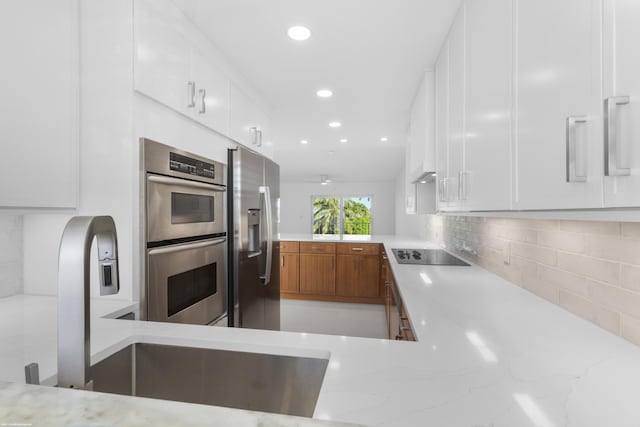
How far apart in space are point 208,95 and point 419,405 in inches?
74.9

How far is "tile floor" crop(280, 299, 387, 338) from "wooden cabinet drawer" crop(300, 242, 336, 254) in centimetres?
75

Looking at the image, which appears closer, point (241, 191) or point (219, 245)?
point (219, 245)

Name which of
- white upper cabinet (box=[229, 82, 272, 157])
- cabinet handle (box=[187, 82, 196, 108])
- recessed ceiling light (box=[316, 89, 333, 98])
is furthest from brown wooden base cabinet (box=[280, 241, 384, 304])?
cabinet handle (box=[187, 82, 196, 108])

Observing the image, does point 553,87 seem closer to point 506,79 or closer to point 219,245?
point 506,79

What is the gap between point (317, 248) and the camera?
188 inches

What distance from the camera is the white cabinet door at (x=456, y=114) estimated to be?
4.95ft

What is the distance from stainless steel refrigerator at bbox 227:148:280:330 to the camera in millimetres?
2072

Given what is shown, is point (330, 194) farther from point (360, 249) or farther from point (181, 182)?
point (181, 182)

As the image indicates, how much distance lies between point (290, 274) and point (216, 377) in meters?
3.83

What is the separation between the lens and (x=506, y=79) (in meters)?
1.03

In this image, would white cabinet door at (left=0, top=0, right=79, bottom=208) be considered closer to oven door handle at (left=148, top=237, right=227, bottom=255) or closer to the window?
oven door handle at (left=148, top=237, right=227, bottom=255)

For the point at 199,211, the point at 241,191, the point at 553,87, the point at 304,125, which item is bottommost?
the point at 199,211

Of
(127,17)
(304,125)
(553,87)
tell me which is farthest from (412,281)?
(304,125)

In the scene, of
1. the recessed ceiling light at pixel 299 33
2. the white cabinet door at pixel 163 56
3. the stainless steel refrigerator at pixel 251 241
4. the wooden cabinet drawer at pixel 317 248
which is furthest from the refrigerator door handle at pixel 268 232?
the wooden cabinet drawer at pixel 317 248
